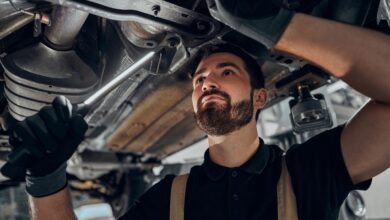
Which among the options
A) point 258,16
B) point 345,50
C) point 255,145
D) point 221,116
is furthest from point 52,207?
point 345,50

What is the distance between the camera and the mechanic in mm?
1136

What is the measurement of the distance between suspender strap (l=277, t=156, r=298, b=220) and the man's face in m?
0.31

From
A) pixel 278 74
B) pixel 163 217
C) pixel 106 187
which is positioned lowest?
pixel 106 187

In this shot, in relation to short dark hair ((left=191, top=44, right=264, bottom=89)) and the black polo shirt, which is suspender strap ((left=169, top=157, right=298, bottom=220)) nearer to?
the black polo shirt

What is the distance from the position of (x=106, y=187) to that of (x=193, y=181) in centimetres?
191

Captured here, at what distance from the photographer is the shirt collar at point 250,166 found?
4.96 feet

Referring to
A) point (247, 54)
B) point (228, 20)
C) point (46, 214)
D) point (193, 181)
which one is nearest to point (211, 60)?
point (247, 54)

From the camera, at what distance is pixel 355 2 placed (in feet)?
4.55

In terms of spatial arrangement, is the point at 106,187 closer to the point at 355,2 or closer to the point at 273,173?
the point at 273,173

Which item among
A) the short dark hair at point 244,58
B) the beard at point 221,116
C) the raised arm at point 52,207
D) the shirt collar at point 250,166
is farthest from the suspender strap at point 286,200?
the raised arm at point 52,207

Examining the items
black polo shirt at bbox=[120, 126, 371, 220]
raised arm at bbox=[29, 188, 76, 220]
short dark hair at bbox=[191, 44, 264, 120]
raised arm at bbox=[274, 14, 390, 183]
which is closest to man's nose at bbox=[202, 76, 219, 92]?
short dark hair at bbox=[191, 44, 264, 120]

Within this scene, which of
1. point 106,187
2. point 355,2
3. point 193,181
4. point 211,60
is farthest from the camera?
point 106,187

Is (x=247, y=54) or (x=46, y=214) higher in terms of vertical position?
(x=247, y=54)

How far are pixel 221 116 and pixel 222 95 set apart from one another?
0.09m
